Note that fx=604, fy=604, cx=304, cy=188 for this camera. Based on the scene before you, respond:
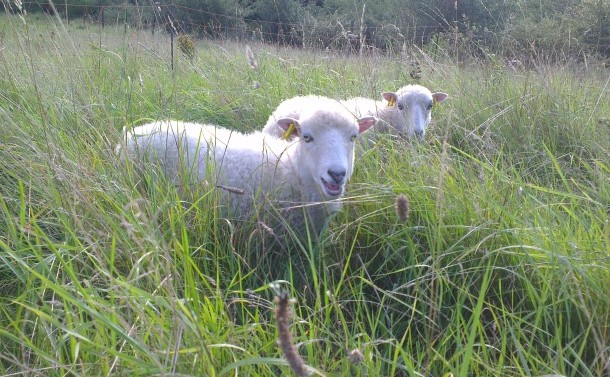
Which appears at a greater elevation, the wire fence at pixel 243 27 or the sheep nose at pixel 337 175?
the wire fence at pixel 243 27

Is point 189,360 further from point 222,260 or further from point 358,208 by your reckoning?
point 358,208

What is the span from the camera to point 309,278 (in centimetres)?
236

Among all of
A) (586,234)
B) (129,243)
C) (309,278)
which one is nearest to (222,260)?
(309,278)

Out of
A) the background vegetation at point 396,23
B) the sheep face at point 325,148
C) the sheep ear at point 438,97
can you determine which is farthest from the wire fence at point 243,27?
the sheep face at point 325,148

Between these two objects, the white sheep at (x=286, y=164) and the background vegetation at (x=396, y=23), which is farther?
the background vegetation at (x=396, y=23)

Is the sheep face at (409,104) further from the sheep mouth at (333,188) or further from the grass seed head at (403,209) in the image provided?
the grass seed head at (403,209)

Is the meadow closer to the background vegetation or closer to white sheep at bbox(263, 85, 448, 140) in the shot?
white sheep at bbox(263, 85, 448, 140)

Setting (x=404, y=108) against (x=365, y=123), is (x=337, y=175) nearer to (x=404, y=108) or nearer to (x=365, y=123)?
(x=365, y=123)

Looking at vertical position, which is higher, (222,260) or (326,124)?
(326,124)

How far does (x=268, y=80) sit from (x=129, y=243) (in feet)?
13.4

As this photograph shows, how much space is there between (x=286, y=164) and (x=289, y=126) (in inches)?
8.0

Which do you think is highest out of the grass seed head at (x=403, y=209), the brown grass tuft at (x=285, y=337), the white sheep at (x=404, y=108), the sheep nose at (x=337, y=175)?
the grass seed head at (x=403, y=209)

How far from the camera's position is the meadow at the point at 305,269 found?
5.08 feet

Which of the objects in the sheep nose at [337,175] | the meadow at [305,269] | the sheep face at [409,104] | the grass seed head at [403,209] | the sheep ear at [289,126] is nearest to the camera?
the grass seed head at [403,209]
